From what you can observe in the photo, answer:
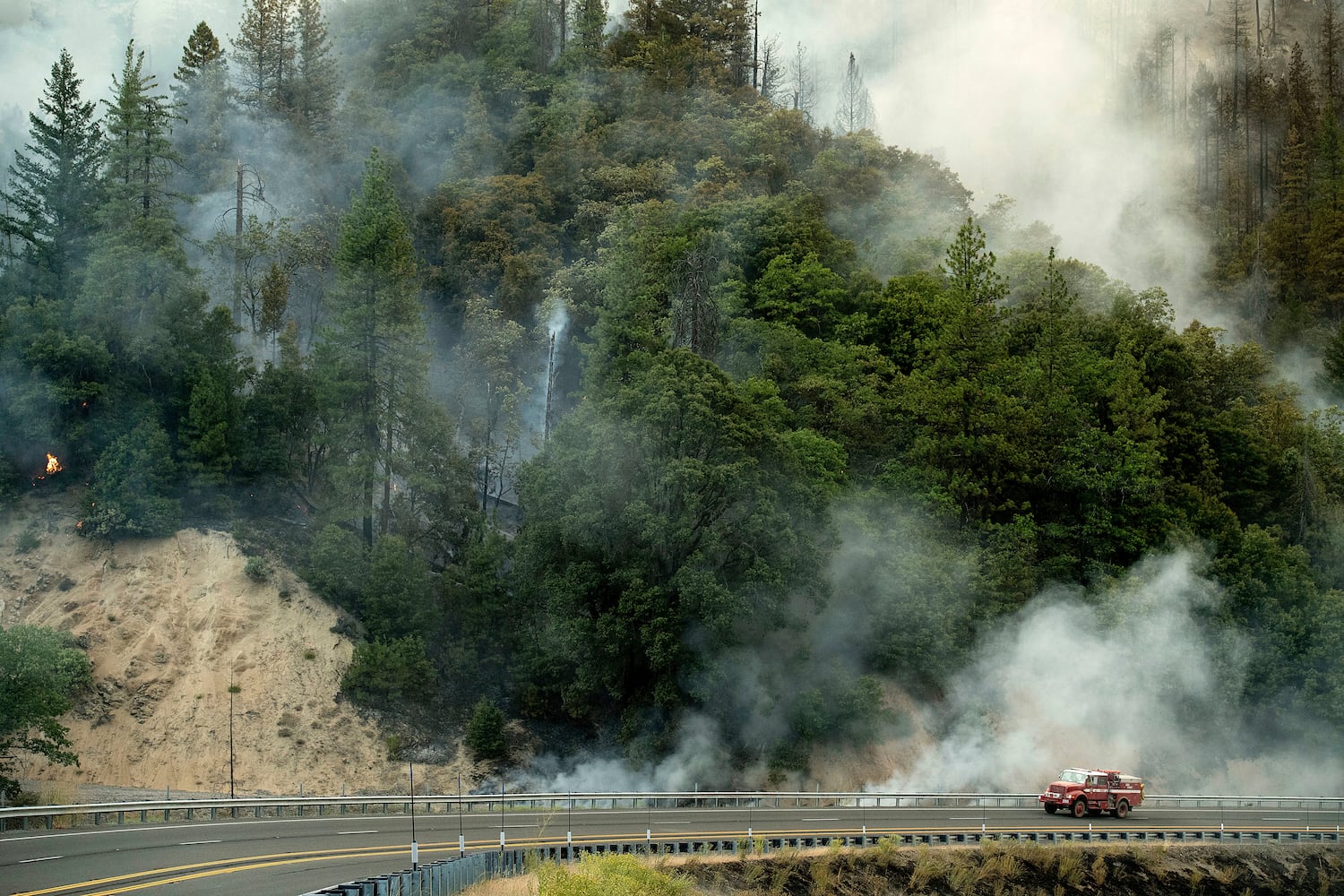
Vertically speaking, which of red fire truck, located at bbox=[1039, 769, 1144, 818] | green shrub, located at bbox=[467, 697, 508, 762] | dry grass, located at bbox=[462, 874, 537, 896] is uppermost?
green shrub, located at bbox=[467, 697, 508, 762]

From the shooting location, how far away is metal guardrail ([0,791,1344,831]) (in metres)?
34.6

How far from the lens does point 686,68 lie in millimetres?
100125

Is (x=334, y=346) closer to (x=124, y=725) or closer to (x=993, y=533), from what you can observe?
(x=124, y=725)

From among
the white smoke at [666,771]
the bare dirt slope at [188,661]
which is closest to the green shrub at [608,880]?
the white smoke at [666,771]

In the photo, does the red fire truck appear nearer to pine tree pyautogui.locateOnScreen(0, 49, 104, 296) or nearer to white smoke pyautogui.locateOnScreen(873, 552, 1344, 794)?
white smoke pyautogui.locateOnScreen(873, 552, 1344, 794)

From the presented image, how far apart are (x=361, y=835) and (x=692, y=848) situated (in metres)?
8.51

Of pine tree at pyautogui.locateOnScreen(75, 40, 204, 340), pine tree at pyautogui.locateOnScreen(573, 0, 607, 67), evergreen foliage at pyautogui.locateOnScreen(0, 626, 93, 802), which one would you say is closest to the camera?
evergreen foliage at pyautogui.locateOnScreen(0, 626, 93, 802)

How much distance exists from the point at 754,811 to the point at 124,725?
25.5 metres

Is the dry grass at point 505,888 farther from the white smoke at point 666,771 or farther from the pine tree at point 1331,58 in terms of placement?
the pine tree at point 1331,58

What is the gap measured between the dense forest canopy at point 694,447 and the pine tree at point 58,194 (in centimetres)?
18

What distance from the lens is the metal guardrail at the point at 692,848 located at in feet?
80.3

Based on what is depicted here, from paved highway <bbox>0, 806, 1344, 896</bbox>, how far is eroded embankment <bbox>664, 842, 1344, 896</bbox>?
1.50 meters

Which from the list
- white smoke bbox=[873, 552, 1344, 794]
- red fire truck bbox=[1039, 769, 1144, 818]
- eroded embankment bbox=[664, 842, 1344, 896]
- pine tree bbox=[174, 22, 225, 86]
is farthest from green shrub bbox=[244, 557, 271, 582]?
pine tree bbox=[174, 22, 225, 86]

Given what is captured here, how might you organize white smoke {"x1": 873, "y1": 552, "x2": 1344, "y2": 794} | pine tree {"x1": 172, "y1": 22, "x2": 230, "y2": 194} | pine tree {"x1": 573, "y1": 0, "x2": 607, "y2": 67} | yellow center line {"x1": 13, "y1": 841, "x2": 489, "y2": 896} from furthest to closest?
1. pine tree {"x1": 573, "y1": 0, "x2": 607, "y2": 67}
2. pine tree {"x1": 172, "y1": 22, "x2": 230, "y2": 194}
3. white smoke {"x1": 873, "y1": 552, "x2": 1344, "y2": 794}
4. yellow center line {"x1": 13, "y1": 841, "x2": 489, "y2": 896}
